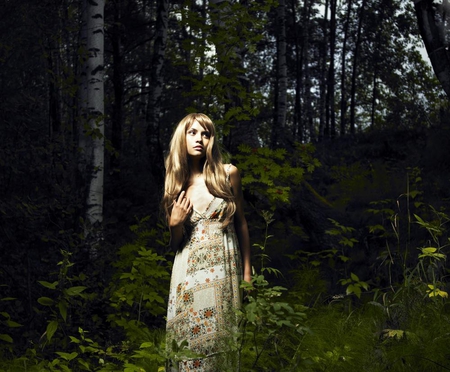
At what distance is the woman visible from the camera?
10.8 feet

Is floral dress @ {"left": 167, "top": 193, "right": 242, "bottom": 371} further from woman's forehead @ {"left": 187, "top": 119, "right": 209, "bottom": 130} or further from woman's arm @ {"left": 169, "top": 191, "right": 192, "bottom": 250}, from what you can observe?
woman's forehead @ {"left": 187, "top": 119, "right": 209, "bottom": 130}

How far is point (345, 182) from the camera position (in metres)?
10.5

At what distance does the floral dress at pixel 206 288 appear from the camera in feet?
10.7

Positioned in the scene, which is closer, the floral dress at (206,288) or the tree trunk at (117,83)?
the floral dress at (206,288)

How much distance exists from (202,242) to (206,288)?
298 millimetres

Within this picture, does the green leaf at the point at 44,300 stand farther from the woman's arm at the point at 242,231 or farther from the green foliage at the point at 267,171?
the green foliage at the point at 267,171

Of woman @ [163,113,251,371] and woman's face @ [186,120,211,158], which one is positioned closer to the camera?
woman @ [163,113,251,371]

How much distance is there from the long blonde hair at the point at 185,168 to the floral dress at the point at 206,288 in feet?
0.43

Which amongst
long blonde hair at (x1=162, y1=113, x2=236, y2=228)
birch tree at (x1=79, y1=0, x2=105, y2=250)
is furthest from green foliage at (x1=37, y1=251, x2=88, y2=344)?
birch tree at (x1=79, y1=0, x2=105, y2=250)

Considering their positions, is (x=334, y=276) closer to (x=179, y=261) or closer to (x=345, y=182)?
(x=179, y=261)

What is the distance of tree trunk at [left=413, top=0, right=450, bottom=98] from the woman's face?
95.4 inches

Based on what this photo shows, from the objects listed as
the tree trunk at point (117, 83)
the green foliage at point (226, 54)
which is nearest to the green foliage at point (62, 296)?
the green foliage at point (226, 54)

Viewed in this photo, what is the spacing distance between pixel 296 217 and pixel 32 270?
360 cm

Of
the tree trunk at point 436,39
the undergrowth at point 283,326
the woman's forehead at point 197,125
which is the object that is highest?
the tree trunk at point 436,39
